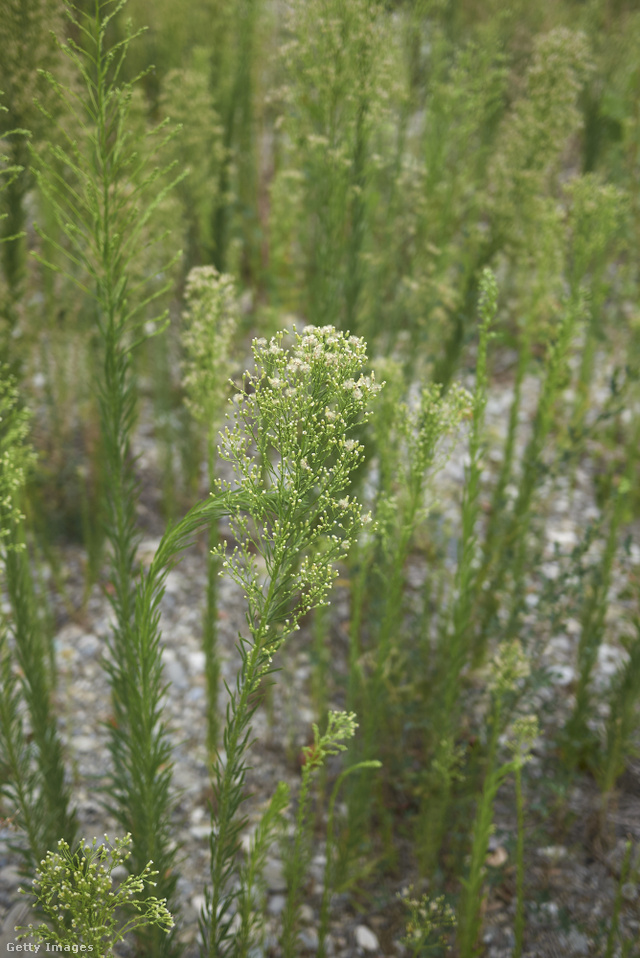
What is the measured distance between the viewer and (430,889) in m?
2.83

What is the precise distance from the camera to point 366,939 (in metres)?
2.71

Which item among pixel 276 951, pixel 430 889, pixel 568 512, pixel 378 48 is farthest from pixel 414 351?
pixel 276 951

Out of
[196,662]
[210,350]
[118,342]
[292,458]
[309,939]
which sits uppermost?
[210,350]

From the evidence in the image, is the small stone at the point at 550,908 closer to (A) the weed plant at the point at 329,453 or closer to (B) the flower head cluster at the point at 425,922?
(A) the weed plant at the point at 329,453

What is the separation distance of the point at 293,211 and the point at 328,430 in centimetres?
366

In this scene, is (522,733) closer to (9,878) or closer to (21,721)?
(21,721)

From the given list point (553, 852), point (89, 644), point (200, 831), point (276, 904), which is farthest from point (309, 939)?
point (89, 644)

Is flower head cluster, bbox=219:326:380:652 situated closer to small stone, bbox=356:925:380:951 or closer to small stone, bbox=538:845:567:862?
small stone, bbox=356:925:380:951

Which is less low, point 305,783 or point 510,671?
point 510,671

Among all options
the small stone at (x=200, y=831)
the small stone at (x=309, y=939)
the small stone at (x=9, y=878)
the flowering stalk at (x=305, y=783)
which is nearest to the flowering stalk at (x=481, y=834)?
the flowering stalk at (x=305, y=783)

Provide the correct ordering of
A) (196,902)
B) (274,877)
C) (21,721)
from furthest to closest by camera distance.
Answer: (274,877)
(196,902)
(21,721)

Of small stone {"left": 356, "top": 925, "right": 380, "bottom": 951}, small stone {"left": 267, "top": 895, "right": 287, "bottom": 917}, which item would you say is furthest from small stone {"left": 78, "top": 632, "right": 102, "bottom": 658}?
small stone {"left": 356, "top": 925, "right": 380, "bottom": 951}

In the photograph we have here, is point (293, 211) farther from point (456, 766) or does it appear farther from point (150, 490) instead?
point (456, 766)

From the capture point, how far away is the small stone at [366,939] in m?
2.69
